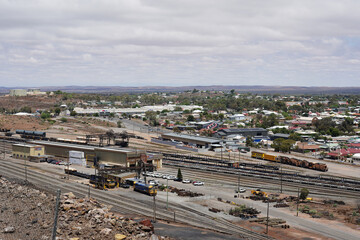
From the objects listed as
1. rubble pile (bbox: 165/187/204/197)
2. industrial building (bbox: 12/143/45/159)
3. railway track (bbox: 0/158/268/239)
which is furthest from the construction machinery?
industrial building (bbox: 12/143/45/159)

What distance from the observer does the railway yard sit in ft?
145

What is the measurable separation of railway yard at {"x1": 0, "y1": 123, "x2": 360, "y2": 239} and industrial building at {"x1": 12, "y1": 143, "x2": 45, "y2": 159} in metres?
2.17

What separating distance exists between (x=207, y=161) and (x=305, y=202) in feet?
123

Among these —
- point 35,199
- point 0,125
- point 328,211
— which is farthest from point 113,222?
point 0,125

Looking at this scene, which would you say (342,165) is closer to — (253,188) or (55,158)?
(253,188)

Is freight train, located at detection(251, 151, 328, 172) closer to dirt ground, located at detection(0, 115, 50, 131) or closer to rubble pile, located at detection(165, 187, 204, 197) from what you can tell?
rubble pile, located at detection(165, 187, 204, 197)

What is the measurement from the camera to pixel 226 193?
202 ft

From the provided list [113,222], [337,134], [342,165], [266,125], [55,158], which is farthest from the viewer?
[266,125]

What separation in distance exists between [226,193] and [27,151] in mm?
47735

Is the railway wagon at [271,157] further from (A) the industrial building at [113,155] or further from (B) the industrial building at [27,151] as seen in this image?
(B) the industrial building at [27,151]

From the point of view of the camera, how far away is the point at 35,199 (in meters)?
31.9

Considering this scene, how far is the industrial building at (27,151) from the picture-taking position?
85.6 m

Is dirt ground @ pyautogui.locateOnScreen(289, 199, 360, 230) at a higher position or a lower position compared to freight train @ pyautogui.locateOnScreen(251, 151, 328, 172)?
higher

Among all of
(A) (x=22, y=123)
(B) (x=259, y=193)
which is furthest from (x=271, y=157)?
(A) (x=22, y=123)
